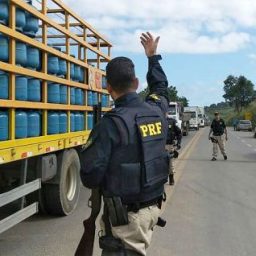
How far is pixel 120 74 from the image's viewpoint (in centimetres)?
326

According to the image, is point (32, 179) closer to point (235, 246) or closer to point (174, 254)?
point (174, 254)

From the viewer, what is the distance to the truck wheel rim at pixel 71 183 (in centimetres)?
834

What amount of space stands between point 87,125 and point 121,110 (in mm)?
5934

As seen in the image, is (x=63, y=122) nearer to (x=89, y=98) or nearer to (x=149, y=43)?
(x=89, y=98)

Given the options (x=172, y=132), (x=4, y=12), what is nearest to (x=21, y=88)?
(x=4, y=12)

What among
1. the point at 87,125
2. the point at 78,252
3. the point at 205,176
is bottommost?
the point at 205,176

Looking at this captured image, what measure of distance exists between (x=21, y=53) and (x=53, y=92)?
4.09 feet

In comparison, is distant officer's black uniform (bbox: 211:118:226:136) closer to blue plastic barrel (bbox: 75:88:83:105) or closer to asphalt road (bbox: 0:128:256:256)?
asphalt road (bbox: 0:128:256:256)

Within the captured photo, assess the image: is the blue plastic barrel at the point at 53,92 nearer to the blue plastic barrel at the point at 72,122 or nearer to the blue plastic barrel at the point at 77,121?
the blue plastic barrel at the point at 72,122

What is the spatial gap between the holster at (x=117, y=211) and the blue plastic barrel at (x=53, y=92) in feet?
13.3

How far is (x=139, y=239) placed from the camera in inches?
129

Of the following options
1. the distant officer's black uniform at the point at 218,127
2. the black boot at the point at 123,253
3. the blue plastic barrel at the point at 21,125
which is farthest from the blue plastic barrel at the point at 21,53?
the distant officer's black uniform at the point at 218,127

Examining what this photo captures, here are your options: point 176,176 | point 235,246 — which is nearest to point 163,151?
point 235,246

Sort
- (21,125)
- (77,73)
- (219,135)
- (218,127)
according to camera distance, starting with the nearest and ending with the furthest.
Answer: (21,125)
(77,73)
(219,135)
(218,127)
